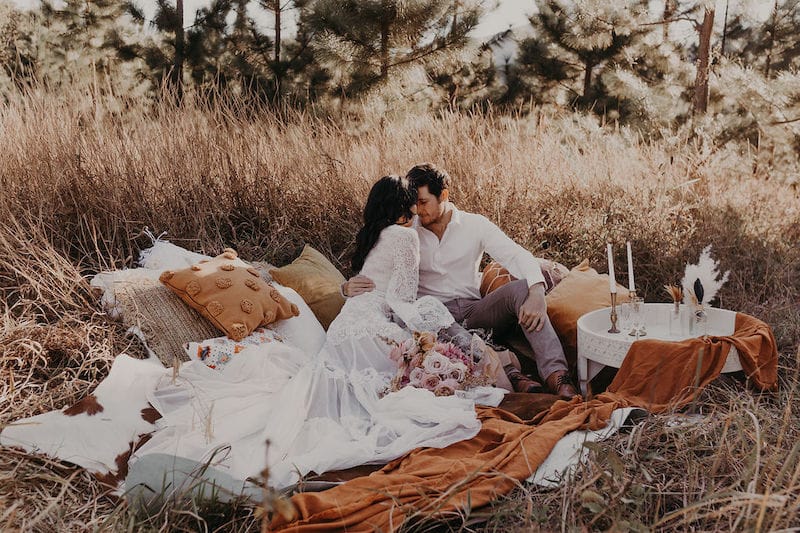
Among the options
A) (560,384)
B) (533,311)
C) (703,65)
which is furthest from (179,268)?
(703,65)

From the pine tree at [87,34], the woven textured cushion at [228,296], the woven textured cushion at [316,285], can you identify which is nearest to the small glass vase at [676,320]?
the woven textured cushion at [316,285]

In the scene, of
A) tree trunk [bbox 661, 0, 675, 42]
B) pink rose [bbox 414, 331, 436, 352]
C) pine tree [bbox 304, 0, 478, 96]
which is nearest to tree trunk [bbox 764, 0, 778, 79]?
tree trunk [bbox 661, 0, 675, 42]

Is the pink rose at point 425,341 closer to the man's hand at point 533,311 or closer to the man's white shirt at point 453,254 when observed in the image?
the man's hand at point 533,311

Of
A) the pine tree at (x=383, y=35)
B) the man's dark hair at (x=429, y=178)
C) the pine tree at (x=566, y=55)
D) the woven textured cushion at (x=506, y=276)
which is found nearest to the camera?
the man's dark hair at (x=429, y=178)

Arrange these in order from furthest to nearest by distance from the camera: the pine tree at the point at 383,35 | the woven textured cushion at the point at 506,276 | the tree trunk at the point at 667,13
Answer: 1. the tree trunk at the point at 667,13
2. the pine tree at the point at 383,35
3. the woven textured cushion at the point at 506,276

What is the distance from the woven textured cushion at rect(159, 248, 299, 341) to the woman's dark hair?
0.57m

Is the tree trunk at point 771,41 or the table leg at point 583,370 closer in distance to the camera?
the table leg at point 583,370

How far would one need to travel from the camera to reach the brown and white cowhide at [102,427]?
A: 7.68ft

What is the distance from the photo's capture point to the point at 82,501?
2.26 meters

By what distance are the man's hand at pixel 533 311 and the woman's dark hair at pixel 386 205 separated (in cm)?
72

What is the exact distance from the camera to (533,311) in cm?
340

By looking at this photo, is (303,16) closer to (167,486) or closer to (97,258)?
(97,258)

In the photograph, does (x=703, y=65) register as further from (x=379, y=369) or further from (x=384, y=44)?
(x=379, y=369)

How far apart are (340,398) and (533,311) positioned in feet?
3.49
